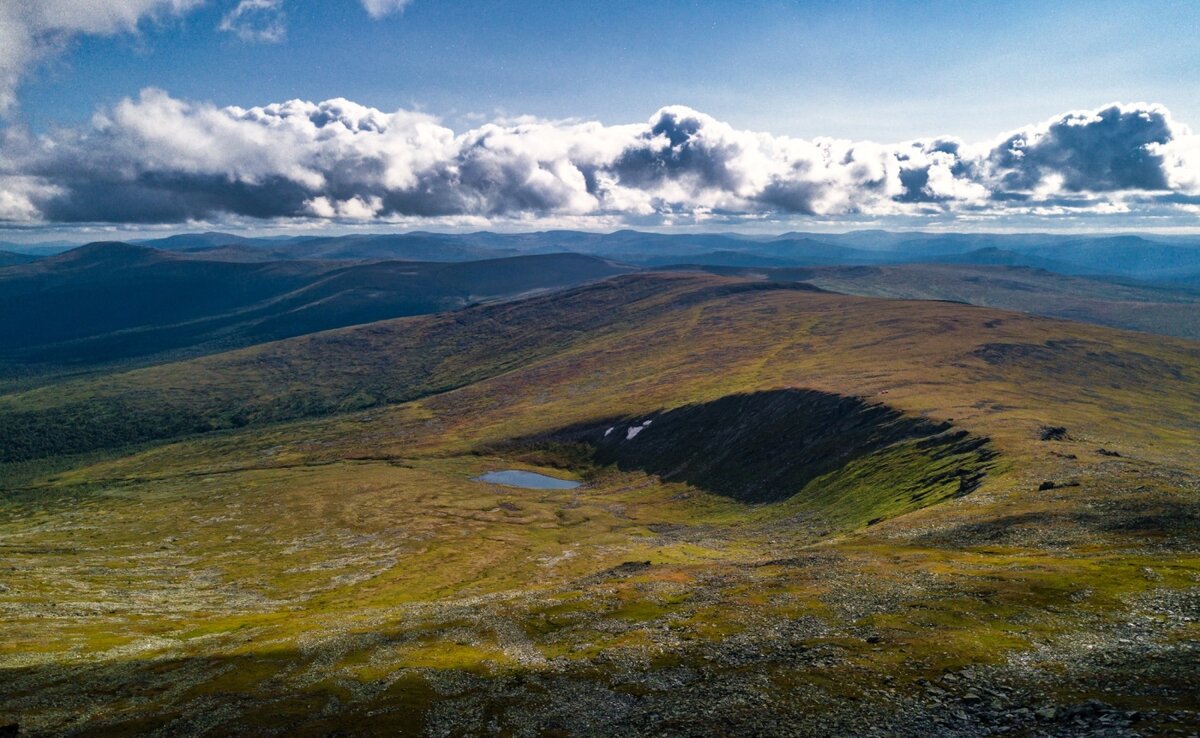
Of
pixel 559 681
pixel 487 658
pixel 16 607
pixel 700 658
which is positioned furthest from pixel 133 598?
pixel 700 658

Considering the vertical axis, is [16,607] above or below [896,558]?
below

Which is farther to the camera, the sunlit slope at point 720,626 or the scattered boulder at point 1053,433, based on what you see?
the scattered boulder at point 1053,433

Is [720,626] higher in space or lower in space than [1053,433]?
higher

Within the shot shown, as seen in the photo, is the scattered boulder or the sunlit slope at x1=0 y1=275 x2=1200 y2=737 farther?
the scattered boulder

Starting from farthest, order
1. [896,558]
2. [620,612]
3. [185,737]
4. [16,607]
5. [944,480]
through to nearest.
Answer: [944,480] < [16,607] < [896,558] < [620,612] < [185,737]

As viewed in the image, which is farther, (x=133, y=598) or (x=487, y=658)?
(x=133, y=598)

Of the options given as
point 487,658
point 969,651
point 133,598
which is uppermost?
point 969,651

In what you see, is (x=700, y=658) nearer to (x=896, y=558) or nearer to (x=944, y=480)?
(x=896, y=558)

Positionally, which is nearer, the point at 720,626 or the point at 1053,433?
the point at 720,626
